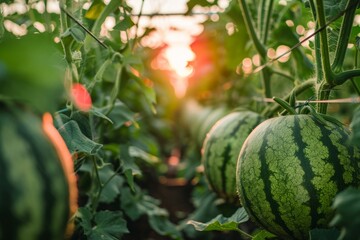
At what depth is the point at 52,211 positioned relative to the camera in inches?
37.3

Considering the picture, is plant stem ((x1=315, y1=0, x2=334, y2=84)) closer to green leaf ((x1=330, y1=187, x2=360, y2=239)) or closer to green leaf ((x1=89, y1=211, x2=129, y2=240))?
green leaf ((x1=330, y1=187, x2=360, y2=239))

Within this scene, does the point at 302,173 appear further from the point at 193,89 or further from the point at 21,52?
the point at 193,89

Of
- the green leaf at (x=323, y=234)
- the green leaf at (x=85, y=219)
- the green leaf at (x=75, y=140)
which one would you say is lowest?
the green leaf at (x=85, y=219)

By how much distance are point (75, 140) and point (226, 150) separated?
973mm

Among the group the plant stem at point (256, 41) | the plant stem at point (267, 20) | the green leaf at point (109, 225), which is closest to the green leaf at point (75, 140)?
the green leaf at point (109, 225)

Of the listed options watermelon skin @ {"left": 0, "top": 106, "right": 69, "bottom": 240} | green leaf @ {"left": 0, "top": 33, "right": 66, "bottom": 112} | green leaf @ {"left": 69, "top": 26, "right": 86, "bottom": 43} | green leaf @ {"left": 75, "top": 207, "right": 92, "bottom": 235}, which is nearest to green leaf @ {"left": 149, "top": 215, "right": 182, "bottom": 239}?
green leaf @ {"left": 75, "top": 207, "right": 92, "bottom": 235}

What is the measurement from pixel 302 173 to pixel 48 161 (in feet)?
2.63

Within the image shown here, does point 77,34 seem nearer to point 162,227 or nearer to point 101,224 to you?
point 101,224

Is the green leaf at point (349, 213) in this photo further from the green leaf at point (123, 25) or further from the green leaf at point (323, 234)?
the green leaf at point (123, 25)

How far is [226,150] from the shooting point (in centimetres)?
224

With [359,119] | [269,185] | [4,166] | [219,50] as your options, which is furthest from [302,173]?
[219,50]

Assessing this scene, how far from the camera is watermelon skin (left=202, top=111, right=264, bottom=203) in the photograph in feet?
7.30

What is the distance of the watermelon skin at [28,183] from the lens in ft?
2.87

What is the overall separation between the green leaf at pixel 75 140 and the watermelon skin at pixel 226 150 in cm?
87
